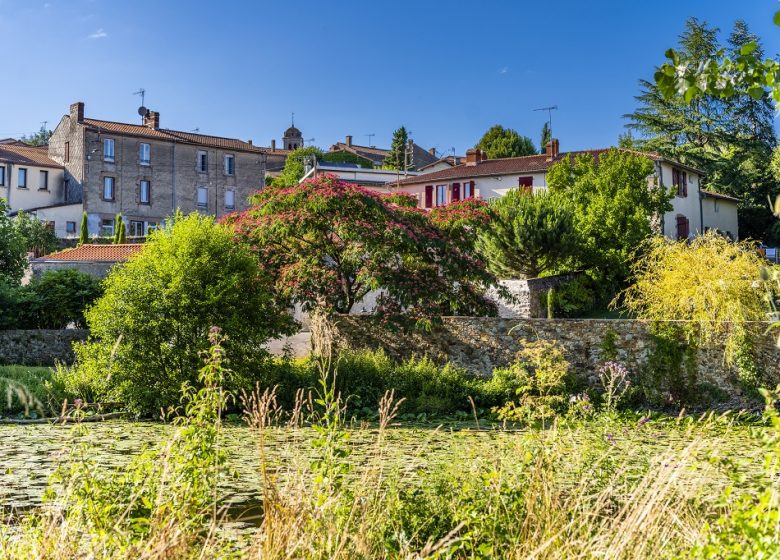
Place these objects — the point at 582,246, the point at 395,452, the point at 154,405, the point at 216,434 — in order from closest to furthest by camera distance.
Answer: the point at 216,434 < the point at 395,452 < the point at 154,405 < the point at 582,246

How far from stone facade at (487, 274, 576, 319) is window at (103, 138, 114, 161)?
36352 mm

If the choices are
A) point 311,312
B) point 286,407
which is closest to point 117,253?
point 311,312

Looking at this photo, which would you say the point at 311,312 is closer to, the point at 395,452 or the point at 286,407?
the point at 286,407

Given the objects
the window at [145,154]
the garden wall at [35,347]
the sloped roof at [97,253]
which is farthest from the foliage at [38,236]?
the garden wall at [35,347]

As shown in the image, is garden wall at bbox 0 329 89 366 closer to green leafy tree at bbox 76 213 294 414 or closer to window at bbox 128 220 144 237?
green leafy tree at bbox 76 213 294 414

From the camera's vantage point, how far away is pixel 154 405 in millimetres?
17031

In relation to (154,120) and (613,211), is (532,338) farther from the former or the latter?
(154,120)

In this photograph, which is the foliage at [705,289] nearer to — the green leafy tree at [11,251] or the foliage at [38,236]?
the green leafy tree at [11,251]

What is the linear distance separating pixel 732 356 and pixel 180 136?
163ft

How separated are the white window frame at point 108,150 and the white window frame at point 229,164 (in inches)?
336

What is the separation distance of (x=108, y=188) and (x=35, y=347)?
115 feet

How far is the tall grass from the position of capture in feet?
15.8

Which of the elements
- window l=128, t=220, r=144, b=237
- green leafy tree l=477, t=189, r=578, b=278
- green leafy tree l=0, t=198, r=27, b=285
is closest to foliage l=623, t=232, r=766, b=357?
green leafy tree l=477, t=189, r=578, b=278

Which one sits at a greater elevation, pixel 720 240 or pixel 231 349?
pixel 720 240
